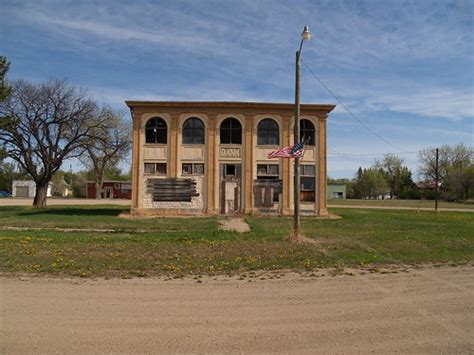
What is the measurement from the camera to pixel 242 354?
4.64 meters

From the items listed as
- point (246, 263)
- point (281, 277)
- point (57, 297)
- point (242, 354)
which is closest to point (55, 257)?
point (57, 297)

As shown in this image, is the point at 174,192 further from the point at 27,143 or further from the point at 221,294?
the point at 221,294

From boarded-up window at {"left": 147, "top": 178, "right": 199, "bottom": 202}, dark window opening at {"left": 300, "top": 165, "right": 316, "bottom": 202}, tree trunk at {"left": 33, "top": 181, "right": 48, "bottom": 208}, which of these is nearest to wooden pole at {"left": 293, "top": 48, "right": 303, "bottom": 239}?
dark window opening at {"left": 300, "top": 165, "right": 316, "bottom": 202}

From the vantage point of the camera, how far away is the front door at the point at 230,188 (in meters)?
28.2

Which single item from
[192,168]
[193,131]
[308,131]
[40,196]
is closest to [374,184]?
[308,131]

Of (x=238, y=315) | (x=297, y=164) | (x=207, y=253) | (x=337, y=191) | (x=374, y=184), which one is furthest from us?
(x=374, y=184)

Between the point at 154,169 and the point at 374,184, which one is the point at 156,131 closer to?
the point at 154,169

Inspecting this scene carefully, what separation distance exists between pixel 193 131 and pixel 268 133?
5.07 m

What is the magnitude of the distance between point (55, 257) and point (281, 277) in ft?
18.5

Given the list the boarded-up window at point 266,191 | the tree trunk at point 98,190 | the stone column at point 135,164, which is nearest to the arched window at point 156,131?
the stone column at point 135,164

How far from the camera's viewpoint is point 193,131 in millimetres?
28641

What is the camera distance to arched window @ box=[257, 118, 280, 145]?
28812 mm

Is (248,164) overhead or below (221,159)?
below

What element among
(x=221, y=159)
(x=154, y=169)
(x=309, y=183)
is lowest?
(x=309, y=183)
